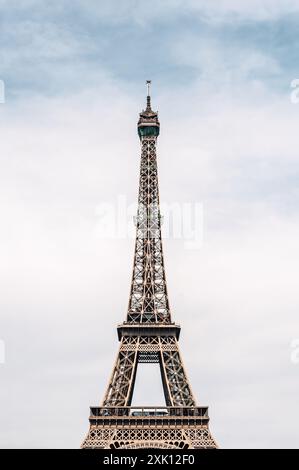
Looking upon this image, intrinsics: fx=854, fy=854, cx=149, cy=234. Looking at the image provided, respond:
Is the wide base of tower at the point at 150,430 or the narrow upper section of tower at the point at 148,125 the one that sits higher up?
the narrow upper section of tower at the point at 148,125

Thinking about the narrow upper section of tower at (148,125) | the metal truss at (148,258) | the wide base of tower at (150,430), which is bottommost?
the wide base of tower at (150,430)

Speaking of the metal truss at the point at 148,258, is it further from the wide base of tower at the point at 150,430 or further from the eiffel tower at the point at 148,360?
the wide base of tower at the point at 150,430

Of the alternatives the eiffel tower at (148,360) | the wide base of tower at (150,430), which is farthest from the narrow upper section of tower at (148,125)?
the wide base of tower at (150,430)

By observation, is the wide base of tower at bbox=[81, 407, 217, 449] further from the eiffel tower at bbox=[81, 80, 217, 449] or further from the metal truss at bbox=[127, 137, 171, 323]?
the metal truss at bbox=[127, 137, 171, 323]

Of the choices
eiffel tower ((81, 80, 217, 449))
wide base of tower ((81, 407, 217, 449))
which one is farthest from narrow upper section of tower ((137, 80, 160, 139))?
wide base of tower ((81, 407, 217, 449))

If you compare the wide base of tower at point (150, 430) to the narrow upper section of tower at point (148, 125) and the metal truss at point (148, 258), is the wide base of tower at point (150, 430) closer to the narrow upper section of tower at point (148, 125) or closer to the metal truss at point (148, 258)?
the metal truss at point (148, 258)

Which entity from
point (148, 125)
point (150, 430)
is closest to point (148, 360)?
point (150, 430)

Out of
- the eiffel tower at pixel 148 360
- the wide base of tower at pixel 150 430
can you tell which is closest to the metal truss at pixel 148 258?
the eiffel tower at pixel 148 360

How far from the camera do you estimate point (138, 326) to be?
117 metres

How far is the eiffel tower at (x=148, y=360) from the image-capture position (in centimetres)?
10769

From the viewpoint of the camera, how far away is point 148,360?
390ft

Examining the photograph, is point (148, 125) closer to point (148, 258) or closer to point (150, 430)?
point (148, 258)

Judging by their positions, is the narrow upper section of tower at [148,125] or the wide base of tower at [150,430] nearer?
the wide base of tower at [150,430]
